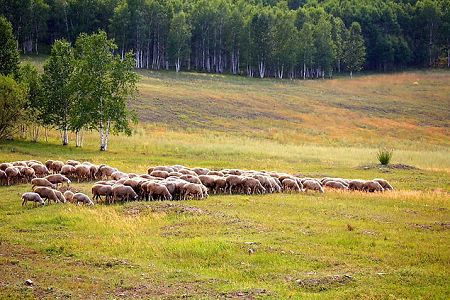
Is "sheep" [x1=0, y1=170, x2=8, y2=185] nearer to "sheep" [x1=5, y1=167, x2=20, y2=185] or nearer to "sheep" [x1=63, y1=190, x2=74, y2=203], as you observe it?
"sheep" [x1=5, y1=167, x2=20, y2=185]

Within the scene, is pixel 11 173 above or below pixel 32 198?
above

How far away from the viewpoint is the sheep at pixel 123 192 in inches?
987

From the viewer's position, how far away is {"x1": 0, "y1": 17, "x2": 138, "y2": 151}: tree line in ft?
167

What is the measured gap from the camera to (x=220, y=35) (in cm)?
13100

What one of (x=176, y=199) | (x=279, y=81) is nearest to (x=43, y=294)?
(x=176, y=199)

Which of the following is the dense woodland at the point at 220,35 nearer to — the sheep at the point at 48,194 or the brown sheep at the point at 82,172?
the brown sheep at the point at 82,172

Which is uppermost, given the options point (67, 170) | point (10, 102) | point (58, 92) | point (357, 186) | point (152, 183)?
point (58, 92)

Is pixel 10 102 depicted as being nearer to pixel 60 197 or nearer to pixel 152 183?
pixel 60 197

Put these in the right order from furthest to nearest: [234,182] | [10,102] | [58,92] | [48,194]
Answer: [58,92]
[10,102]
[234,182]
[48,194]

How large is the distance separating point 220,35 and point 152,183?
10964 cm

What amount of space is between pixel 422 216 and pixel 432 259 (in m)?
7.33

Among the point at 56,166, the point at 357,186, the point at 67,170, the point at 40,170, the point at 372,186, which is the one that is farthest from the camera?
the point at 56,166

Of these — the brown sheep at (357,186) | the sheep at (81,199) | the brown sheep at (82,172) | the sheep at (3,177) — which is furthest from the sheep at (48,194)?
the brown sheep at (357,186)

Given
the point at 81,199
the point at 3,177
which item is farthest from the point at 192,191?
the point at 3,177
